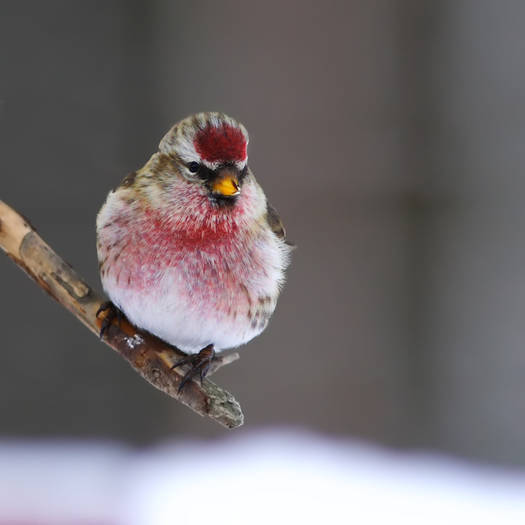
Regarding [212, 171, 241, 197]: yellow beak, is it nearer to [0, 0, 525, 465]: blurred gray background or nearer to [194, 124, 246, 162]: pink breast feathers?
[194, 124, 246, 162]: pink breast feathers

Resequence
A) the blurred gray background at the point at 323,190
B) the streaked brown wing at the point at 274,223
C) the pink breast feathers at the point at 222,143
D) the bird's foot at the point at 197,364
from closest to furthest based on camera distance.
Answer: the pink breast feathers at the point at 222,143, the bird's foot at the point at 197,364, the streaked brown wing at the point at 274,223, the blurred gray background at the point at 323,190

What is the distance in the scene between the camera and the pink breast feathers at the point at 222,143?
27.0 inches

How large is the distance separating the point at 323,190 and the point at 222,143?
1406 mm

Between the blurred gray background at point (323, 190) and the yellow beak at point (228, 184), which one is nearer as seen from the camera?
the yellow beak at point (228, 184)

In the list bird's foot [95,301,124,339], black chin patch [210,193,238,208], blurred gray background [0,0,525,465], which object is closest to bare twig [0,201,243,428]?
bird's foot [95,301,124,339]

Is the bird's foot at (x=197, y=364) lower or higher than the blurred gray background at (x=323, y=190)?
lower

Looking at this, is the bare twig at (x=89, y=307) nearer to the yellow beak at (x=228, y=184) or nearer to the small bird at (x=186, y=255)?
the small bird at (x=186, y=255)

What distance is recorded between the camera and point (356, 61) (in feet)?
6.83

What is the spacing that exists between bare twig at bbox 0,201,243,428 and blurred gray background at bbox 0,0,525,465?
40.3 inches

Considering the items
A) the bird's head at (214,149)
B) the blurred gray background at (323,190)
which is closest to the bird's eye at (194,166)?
the bird's head at (214,149)

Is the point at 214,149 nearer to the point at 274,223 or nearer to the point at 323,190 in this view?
the point at 274,223

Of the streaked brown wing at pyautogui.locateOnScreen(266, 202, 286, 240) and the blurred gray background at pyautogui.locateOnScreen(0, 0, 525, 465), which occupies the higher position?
the blurred gray background at pyautogui.locateOnScreen(0, 0, 525, 465)

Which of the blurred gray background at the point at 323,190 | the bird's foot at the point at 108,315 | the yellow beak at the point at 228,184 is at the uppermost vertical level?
the blurred gray background at the point at 323,190

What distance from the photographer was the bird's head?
2.25 ft
